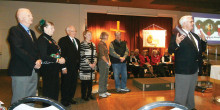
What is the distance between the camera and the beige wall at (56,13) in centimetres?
717

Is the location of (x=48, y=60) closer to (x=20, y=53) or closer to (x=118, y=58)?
(x=20, y=53)

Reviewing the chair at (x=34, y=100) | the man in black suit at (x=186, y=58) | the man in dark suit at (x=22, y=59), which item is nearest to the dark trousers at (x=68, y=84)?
the man in dark suit at (x=22, y=59)

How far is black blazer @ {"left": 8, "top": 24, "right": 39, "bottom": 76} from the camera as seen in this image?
5.09 feet

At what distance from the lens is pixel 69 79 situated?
2662 millimetres

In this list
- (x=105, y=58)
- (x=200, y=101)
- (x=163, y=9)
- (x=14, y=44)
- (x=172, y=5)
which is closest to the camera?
(x=14, y=44)

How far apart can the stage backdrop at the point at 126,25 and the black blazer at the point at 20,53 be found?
6526 millimetres

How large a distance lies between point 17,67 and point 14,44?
25 centimetres

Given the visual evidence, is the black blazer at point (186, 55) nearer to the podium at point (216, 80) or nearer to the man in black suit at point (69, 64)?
the podium at point (216, 80)

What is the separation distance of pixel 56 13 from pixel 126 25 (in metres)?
3.94

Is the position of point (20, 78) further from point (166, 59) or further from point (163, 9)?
point (163, 9)

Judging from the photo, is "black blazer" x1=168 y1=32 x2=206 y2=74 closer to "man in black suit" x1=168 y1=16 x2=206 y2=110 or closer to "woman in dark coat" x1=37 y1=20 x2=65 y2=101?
"man in black suit" x1=168 y1=16 x2=206 y2=110

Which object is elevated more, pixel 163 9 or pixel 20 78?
pixel 163 9

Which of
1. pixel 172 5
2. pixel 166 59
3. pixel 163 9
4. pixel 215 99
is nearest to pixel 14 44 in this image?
pixel 215 99

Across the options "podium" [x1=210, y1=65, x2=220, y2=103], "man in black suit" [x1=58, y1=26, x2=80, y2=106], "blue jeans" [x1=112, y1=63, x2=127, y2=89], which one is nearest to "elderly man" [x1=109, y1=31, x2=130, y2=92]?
"blue jeans" [x1=112, y1=63, x2=127, y2=89]
